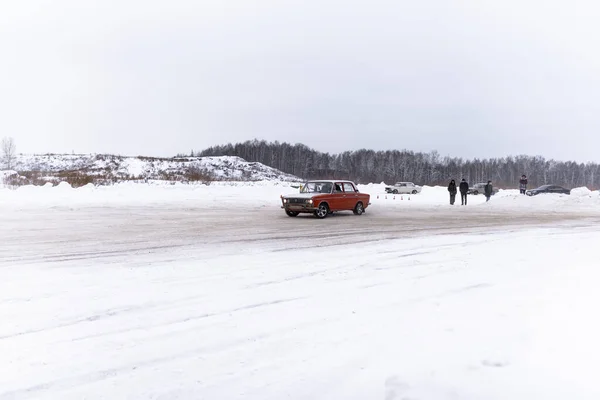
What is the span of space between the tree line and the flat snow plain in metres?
114

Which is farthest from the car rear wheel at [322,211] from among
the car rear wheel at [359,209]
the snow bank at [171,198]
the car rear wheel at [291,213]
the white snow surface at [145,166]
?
the white snow surface at [145,166]

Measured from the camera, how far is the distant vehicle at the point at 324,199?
1805cm

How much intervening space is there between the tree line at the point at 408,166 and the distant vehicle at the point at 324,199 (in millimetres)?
101756

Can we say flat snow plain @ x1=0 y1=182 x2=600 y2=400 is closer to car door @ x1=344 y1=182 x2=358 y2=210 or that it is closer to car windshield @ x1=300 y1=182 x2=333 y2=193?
car windshield @ x1=300 y1=182 x2=333 y2=193

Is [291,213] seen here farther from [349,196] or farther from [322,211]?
[349,196]

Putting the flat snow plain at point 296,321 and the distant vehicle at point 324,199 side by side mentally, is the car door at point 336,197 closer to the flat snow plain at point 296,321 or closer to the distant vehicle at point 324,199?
the distant vehicle at point 324,199

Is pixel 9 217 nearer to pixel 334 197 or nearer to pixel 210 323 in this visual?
pixel 334 197

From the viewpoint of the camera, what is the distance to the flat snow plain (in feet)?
11.8

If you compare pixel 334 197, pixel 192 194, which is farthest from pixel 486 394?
pixel 192 194

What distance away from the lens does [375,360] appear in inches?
158

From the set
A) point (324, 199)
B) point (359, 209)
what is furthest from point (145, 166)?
point (324, 199)

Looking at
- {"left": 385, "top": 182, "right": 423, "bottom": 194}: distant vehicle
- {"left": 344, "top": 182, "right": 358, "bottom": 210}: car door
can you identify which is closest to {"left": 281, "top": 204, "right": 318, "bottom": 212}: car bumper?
{"left": 344, "top": 182, "right": 358, "bottom": 210}: car door

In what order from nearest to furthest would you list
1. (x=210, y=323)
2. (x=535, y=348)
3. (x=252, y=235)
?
(x=535, y=348) < (x=210, y=323) < (x=252, y=235)

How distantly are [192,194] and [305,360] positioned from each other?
31682 mm
